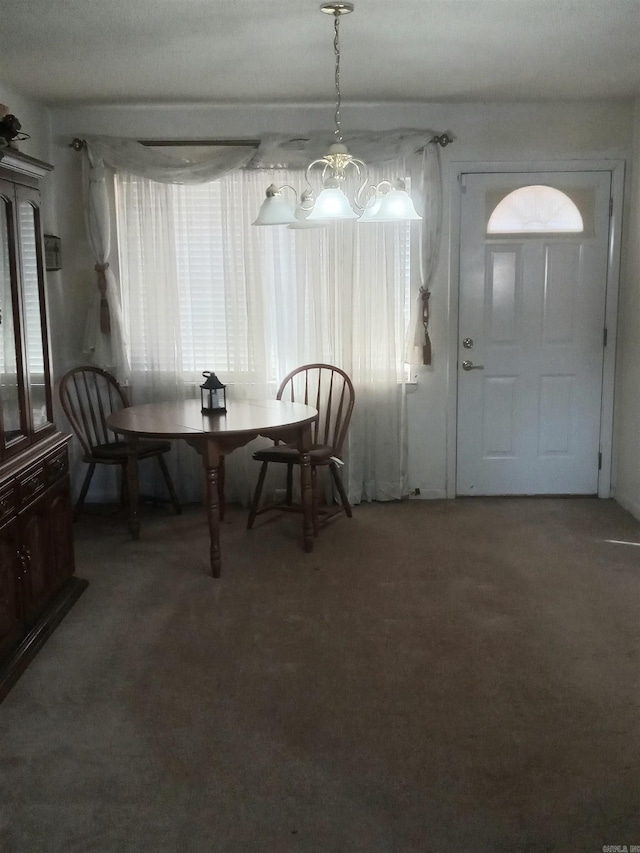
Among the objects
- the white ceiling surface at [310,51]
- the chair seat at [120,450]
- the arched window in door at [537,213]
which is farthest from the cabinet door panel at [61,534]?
the arched window in door at [537,213]

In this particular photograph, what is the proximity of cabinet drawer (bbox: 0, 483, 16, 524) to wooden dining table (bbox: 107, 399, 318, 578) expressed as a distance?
90cm

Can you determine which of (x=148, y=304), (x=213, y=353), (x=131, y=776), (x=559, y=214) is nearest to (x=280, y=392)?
(x=213, y=353)

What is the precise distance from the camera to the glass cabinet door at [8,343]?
2.90 metres

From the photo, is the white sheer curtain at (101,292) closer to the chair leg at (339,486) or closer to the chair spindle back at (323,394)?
the chair spindle back at (323,394)

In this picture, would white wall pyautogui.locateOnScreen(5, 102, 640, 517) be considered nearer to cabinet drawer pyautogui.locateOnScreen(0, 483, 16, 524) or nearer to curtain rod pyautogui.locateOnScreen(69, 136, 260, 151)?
curtain rod pyautogui.locateOnScreen(69, 136, 260, 151)

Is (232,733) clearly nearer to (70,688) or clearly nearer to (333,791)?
(333,791)

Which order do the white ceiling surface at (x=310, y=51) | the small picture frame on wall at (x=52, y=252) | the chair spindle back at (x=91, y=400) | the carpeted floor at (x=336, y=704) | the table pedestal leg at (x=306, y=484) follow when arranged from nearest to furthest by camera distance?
the carpeted floor at (x=336, y=704) → the white ceiling surface at (x=310, y=51) → the table pedestal leg at (x=306, y=484) → the small picture frame on wall at (x=52, y=252) → the chair spindle back at (x=91, y=400)

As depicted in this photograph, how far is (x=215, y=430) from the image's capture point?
12.0 ft

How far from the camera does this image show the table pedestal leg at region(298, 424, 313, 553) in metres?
3.98

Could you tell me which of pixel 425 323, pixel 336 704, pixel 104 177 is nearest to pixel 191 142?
pixel 104 177

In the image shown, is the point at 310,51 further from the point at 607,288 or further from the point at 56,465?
the point at 607,288

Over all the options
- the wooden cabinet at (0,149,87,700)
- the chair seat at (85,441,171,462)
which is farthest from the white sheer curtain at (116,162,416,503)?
the wooden cabinet at (0,149,87,700)

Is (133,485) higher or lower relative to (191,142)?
lower

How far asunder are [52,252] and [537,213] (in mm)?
2945
